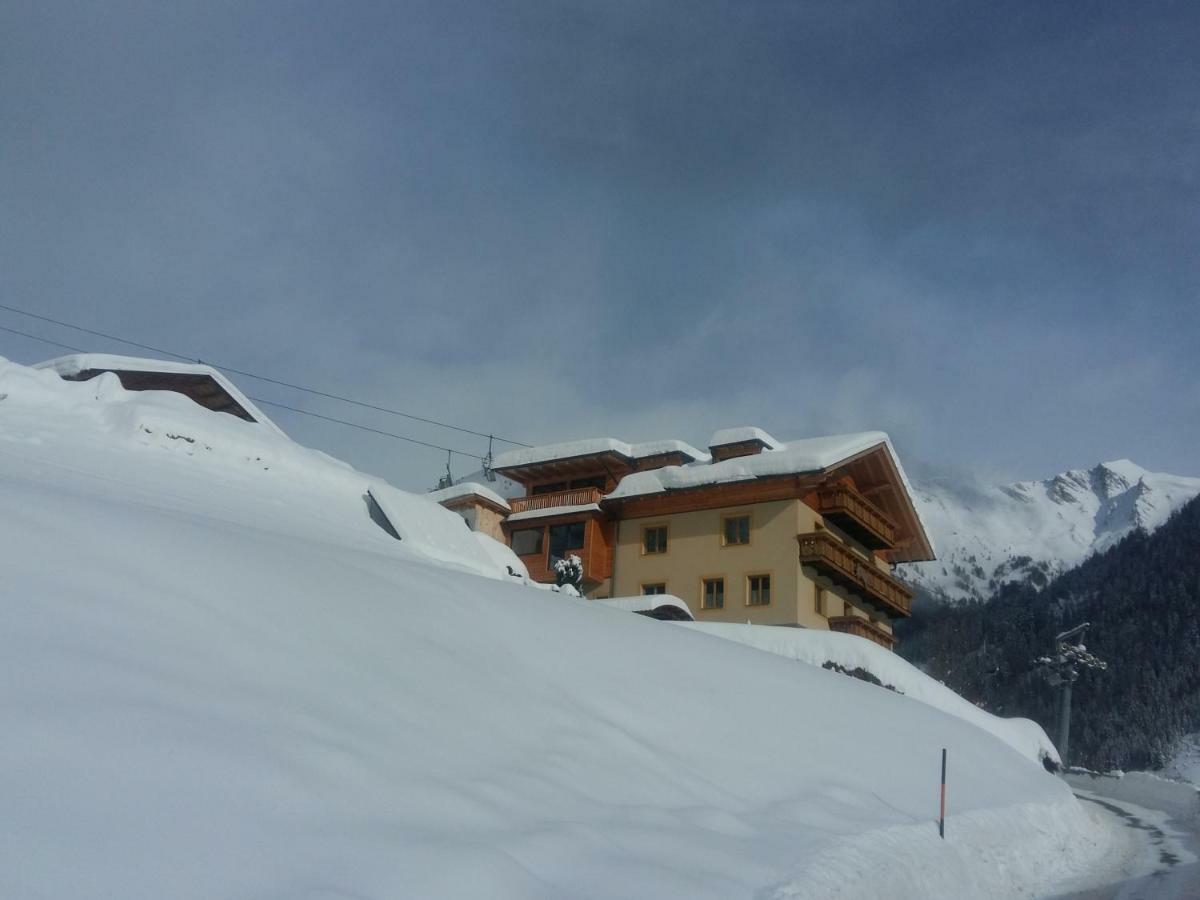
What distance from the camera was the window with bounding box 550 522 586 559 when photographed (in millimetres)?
43125

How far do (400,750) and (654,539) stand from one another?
34.5 meters

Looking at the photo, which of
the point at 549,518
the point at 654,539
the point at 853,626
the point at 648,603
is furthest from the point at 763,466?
the point at 549,518

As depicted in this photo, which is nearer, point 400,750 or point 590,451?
point 400,750

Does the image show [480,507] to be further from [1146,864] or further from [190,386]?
[1146,864]

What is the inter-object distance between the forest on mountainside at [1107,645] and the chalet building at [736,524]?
2020 inches

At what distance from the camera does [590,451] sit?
151 ft

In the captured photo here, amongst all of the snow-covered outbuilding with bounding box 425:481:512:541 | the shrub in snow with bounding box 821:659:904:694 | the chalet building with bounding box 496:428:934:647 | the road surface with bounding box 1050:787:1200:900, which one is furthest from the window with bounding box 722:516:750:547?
the road surface with bounding box 1050:787:1200:900

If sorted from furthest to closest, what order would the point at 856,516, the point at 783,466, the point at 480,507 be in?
the point at 480,507 < the point at 856,516 < the point at 783,466

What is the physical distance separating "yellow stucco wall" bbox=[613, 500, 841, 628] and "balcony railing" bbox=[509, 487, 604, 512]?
8.21 feet

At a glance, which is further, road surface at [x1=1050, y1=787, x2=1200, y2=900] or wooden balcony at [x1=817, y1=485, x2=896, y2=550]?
wooden balcony at [x1=817, y1=485, x2=896, y2=550]

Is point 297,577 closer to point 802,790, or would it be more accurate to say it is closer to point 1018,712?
point 802,790

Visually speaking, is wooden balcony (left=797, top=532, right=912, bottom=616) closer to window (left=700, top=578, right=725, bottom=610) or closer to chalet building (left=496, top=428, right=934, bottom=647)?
chalet building (left=496, top=428, right=934, bottom=647)

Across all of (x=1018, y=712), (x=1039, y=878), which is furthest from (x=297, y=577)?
(x=1018, y=712)

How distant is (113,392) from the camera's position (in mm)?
28375
